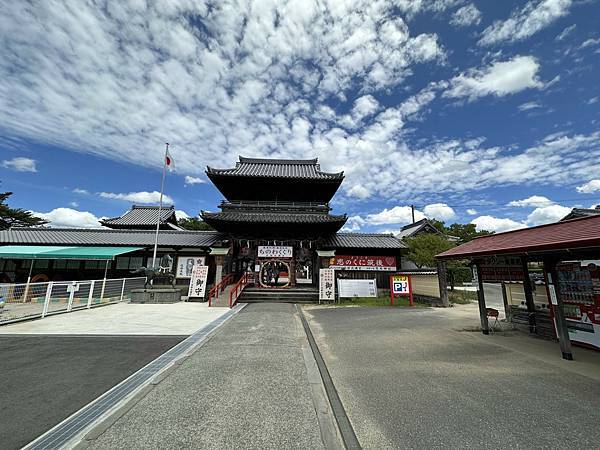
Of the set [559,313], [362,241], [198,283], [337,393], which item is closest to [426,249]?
[362,241]

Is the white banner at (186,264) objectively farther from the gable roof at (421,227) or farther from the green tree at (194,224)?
the gable roof at (421,227)

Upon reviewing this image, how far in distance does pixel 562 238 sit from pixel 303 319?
758cm

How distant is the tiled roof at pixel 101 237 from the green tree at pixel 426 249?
15.7 meters

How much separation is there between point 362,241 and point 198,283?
11.3m

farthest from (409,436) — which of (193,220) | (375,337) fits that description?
(193,220)

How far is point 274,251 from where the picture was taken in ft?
52.7

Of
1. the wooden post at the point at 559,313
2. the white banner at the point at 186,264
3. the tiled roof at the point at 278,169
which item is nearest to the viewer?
the wooden post at the point at 559,313

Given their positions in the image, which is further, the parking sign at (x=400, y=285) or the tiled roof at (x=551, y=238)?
the parking sign at (x=400, y=285)

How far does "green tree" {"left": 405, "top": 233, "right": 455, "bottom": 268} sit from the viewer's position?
19781 millimetres

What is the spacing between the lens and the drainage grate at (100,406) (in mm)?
2719

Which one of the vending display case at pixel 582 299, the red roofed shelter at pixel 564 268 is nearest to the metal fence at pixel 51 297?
the red roofed shelter at pixel 564 268

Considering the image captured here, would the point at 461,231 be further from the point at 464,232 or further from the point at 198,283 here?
the point at 198,283

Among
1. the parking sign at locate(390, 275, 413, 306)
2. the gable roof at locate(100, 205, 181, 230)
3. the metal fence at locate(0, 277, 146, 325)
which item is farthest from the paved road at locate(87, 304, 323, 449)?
the gable roof at locate(100, 205, 181, 230)

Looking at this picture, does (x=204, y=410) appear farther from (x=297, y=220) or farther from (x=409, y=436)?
(x=297, y=220)
